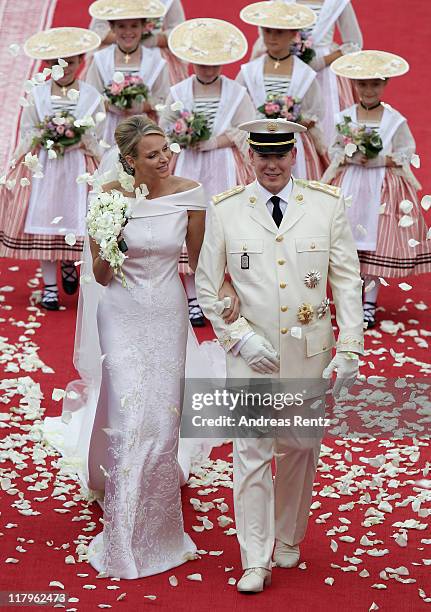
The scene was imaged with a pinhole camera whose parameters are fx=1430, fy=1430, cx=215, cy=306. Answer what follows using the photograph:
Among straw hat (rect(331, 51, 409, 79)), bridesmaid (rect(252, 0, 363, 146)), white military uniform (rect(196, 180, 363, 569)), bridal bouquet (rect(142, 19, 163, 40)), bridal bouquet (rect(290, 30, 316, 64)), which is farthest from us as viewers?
bridal bouquet (rect(142, 19, 163, 40))

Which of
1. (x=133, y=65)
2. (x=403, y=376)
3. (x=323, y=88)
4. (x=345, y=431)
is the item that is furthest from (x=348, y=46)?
(x=345, y=431)

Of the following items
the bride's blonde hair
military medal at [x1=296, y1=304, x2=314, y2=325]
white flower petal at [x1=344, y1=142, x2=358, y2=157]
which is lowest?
white flower petal at [x1=344, y1=142, x2=358, y2=157]

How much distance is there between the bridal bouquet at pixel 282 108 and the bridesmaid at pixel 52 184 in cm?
116

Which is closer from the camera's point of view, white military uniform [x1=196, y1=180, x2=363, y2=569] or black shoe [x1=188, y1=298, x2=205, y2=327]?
white military uniform [x1=196, y1=180, x2=363, y2=569]

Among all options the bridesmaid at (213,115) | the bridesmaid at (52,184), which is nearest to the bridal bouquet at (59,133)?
the bridesmaid at (52,184)

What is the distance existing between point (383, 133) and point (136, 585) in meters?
4.35

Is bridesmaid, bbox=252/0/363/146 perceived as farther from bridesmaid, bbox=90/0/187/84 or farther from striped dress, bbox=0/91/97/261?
striped dress, bbox=0/91/97/261

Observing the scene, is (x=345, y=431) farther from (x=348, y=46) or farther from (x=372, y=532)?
(x=348, y=46)

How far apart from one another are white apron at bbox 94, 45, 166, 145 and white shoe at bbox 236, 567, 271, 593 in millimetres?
5216

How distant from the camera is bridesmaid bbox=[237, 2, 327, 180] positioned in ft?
33.3

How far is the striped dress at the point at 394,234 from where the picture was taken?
9.62 metres

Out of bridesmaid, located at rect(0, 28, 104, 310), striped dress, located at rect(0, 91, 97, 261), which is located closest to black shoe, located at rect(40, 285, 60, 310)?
bridesmaid, located at rect(0, 28, 104, 310)

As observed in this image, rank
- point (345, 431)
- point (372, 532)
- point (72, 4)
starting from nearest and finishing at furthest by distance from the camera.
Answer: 1. point (372, 532)
2. point (345, 431)
3. point (72, 4)

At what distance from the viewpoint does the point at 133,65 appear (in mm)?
10586
